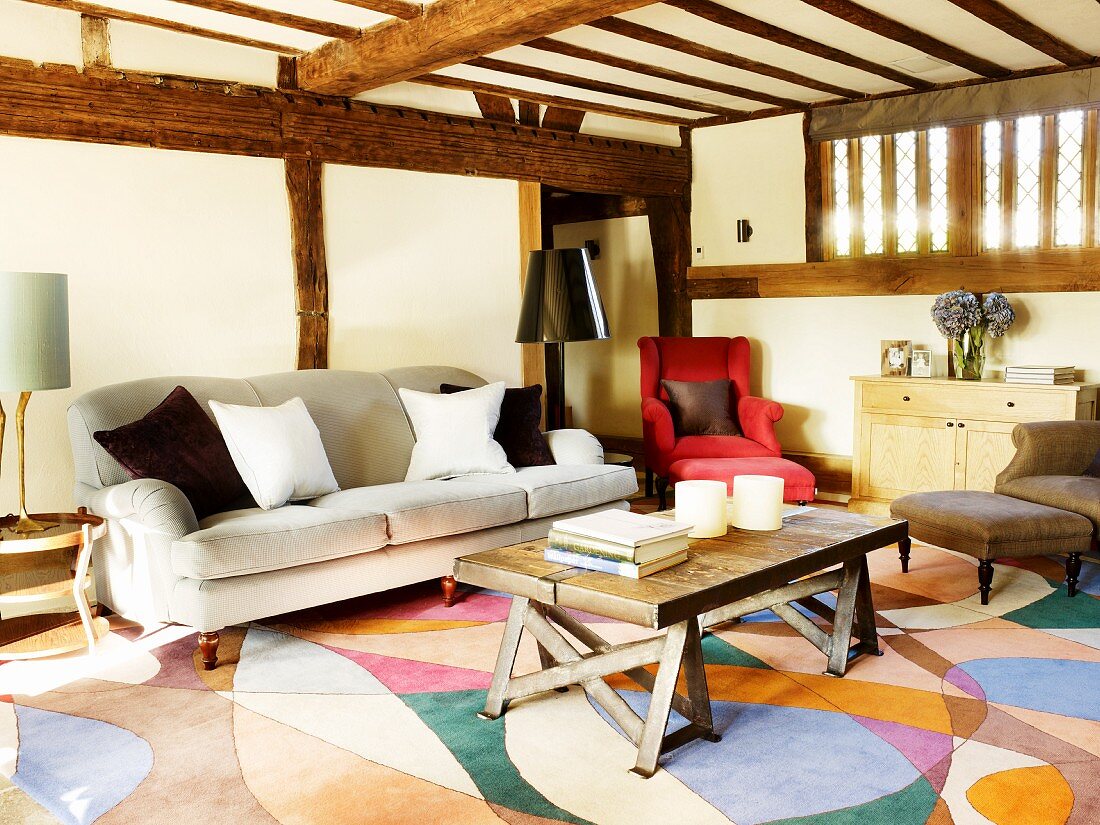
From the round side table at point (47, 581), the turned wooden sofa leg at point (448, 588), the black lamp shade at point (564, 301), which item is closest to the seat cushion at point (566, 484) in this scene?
the turned wooden sofa leg at point (448, 588)

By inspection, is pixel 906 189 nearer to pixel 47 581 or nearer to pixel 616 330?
pixel 616 330

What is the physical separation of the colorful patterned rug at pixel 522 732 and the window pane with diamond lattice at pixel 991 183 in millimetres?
2476

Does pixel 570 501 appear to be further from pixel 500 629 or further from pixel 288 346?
pixel 288 346

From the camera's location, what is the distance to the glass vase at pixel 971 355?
5336 mm

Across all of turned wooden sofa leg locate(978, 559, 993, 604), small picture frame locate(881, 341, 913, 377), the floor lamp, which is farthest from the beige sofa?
small picture frame locate(881, 341, 913, 377)

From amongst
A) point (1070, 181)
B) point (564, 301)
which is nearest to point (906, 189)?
point (1070, 181)

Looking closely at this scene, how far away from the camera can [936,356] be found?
5723 mm

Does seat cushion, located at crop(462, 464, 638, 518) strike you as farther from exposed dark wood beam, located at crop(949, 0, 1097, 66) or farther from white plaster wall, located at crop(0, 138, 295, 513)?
exposed dark wood beam, located at crop(949, 0, 1097, 66)

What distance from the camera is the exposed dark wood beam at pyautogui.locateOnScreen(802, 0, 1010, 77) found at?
417cm

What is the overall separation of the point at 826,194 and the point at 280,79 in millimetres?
3339

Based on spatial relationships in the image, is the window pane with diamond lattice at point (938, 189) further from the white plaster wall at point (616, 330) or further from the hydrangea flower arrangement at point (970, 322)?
the white plaster wall at point (616, 330)

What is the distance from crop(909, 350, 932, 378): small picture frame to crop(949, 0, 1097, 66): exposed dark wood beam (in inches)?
64.0

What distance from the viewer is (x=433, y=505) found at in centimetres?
383

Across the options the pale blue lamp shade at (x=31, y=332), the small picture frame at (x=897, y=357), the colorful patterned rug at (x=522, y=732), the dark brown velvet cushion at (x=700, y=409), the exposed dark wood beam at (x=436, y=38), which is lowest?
the colorful patterned rug at (x=522, y=732)
